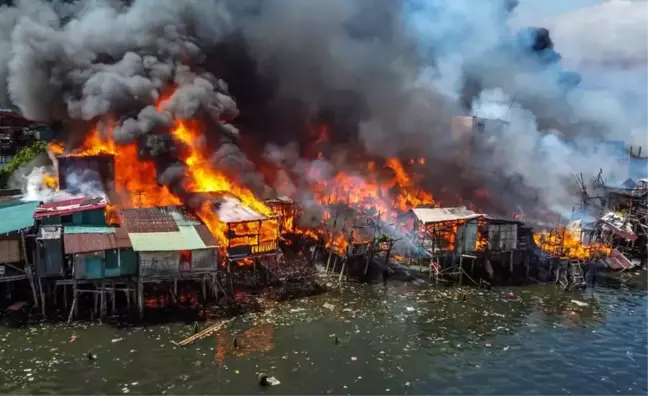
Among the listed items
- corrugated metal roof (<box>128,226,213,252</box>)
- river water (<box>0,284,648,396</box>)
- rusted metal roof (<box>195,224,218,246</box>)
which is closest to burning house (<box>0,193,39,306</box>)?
river water (<box>0,284,648,396</box>)

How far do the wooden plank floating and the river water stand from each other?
0.44 metres

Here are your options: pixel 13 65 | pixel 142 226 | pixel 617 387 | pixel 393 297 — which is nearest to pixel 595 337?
pixel 617 387

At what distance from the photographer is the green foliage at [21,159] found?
46.2 metres

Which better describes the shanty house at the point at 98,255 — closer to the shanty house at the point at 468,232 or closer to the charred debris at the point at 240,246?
the charred debris at the point at 240,246

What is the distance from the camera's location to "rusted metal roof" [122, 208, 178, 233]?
3259 cm

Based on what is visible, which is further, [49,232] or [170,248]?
[49,232]

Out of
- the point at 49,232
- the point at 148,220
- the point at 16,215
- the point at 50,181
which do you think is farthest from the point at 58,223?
the point at 50,181

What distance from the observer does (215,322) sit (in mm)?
30062

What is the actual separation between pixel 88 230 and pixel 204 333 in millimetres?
9392

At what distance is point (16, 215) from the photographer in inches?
1293

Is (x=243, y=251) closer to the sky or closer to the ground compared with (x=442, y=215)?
closer to the ground

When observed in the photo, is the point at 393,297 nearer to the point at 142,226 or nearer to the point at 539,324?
the point at 539,324

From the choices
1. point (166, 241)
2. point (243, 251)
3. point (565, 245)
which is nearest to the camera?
point (166, 241)

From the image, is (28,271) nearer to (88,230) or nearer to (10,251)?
(10,251)
